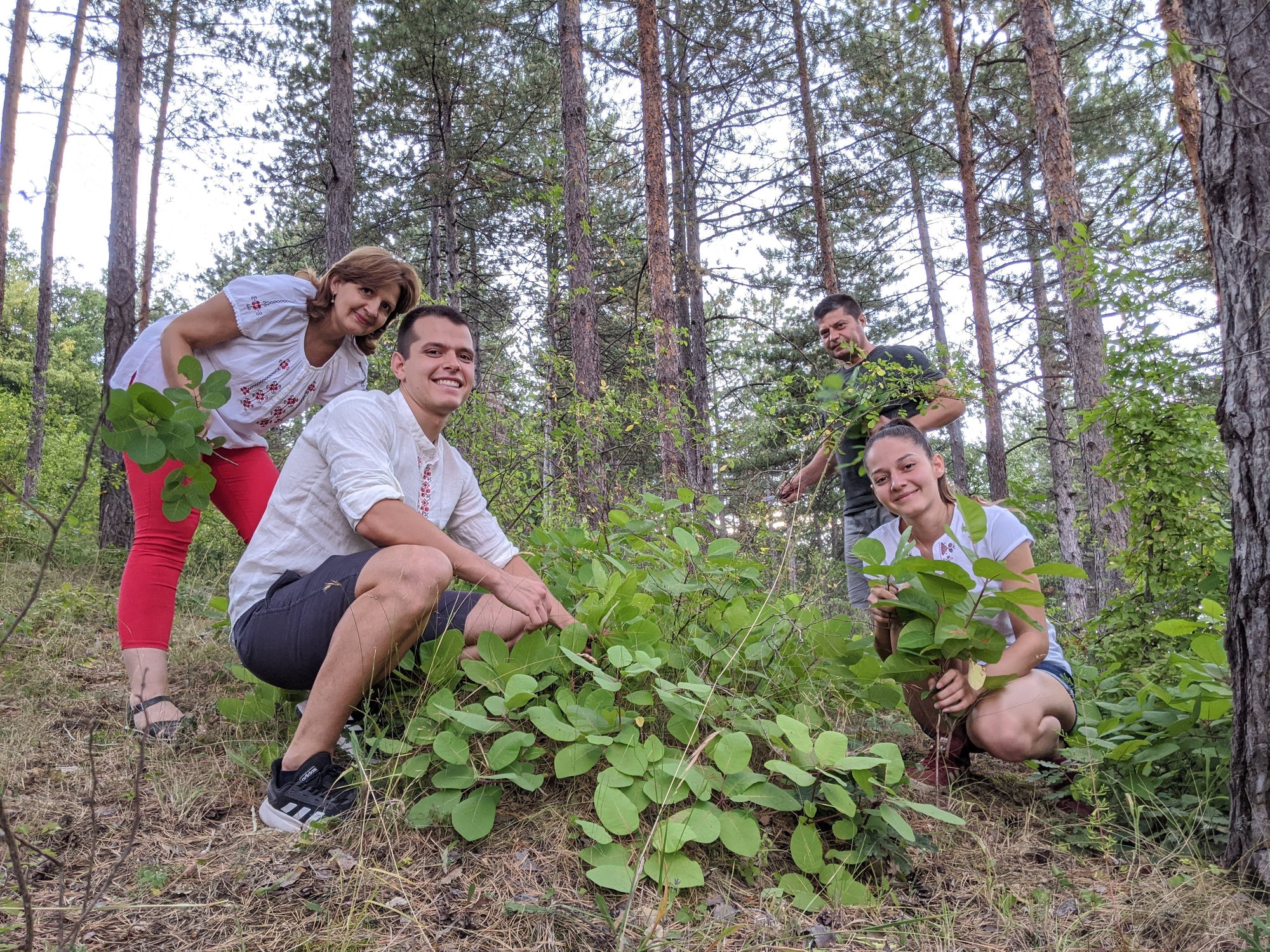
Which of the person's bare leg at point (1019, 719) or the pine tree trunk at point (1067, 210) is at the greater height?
the pine tree trunk at point (1067, 210)

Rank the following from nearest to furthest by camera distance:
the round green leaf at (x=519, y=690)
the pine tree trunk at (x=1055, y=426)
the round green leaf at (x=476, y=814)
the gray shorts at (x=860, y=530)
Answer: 1. the round green leaf at (x=476, y=814)
2. the round green leaf at (x=519, y=690)
3. the gray shorts at (x=860, y=530)
4. the pine tree trunk at (x=1055, y=426)

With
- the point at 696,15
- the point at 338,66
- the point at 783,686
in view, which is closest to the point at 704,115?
the point at 696,15

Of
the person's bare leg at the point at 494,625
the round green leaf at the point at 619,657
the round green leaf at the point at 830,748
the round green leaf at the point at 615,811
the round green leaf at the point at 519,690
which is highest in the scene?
the person's bare leg at the point at 494,625

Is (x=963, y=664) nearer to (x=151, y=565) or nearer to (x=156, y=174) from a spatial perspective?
(x=151, y=565)

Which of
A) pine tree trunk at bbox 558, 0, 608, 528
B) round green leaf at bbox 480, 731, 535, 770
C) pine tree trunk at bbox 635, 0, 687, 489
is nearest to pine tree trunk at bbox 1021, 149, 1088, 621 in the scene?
pine tree trunk at bbox 635, 0, 687, 489

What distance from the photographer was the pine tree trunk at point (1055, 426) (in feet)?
24.7

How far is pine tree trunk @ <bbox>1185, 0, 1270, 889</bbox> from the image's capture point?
1.63m

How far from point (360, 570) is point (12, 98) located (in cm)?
1255

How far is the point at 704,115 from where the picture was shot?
1187 cm

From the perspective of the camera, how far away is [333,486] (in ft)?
6.43

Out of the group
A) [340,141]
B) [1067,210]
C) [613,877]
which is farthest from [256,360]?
[1067,210]

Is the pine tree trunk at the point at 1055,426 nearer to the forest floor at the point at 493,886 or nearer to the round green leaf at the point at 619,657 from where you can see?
the forest floor at the point at 493,886

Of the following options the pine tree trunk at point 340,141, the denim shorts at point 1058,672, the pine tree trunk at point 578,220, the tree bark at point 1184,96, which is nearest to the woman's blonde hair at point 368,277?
the denim shorts at point 1058,672

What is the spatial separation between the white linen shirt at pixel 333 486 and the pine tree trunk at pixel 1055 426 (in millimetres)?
4050
